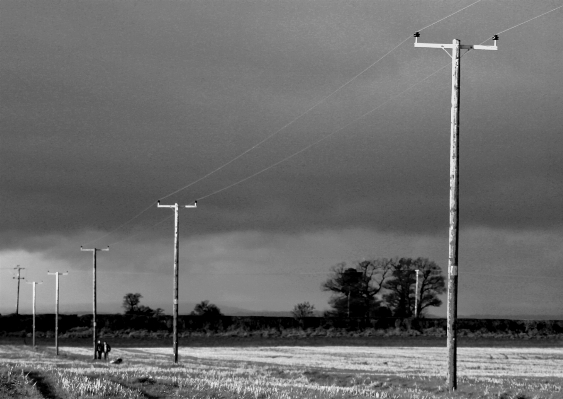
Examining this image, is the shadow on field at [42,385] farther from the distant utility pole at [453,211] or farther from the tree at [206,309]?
the tree at [206,309]

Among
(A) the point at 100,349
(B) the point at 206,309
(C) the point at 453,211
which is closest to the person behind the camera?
(C) the point at 453,211

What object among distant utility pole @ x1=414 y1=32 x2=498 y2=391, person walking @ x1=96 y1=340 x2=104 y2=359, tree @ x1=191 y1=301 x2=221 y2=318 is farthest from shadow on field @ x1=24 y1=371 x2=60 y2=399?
tree @ x1=191 y1=301 x2=221 y2=318

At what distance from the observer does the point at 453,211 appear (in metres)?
30.6

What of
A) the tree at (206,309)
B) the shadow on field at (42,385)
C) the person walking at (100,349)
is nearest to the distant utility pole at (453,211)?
the shadow on field at (42,385)

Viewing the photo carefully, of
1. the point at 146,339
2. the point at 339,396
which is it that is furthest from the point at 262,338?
the point at 339,396

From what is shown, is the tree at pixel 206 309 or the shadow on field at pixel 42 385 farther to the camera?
the tree at pixel 206 309

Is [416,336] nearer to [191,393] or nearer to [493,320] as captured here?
[493,320]

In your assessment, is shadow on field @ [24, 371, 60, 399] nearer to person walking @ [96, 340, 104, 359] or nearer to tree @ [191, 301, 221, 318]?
person walking @ [96, 340, 104, 359]

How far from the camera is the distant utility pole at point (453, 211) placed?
30047mm

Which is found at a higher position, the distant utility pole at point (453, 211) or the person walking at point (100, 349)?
the distant utility pole at point (453, 211)

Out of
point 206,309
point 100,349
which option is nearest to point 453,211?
point 100,349

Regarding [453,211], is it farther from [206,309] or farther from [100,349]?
[206,309]

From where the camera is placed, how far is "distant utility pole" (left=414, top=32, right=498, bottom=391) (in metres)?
30.0

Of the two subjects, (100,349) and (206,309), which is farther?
(206,309)
